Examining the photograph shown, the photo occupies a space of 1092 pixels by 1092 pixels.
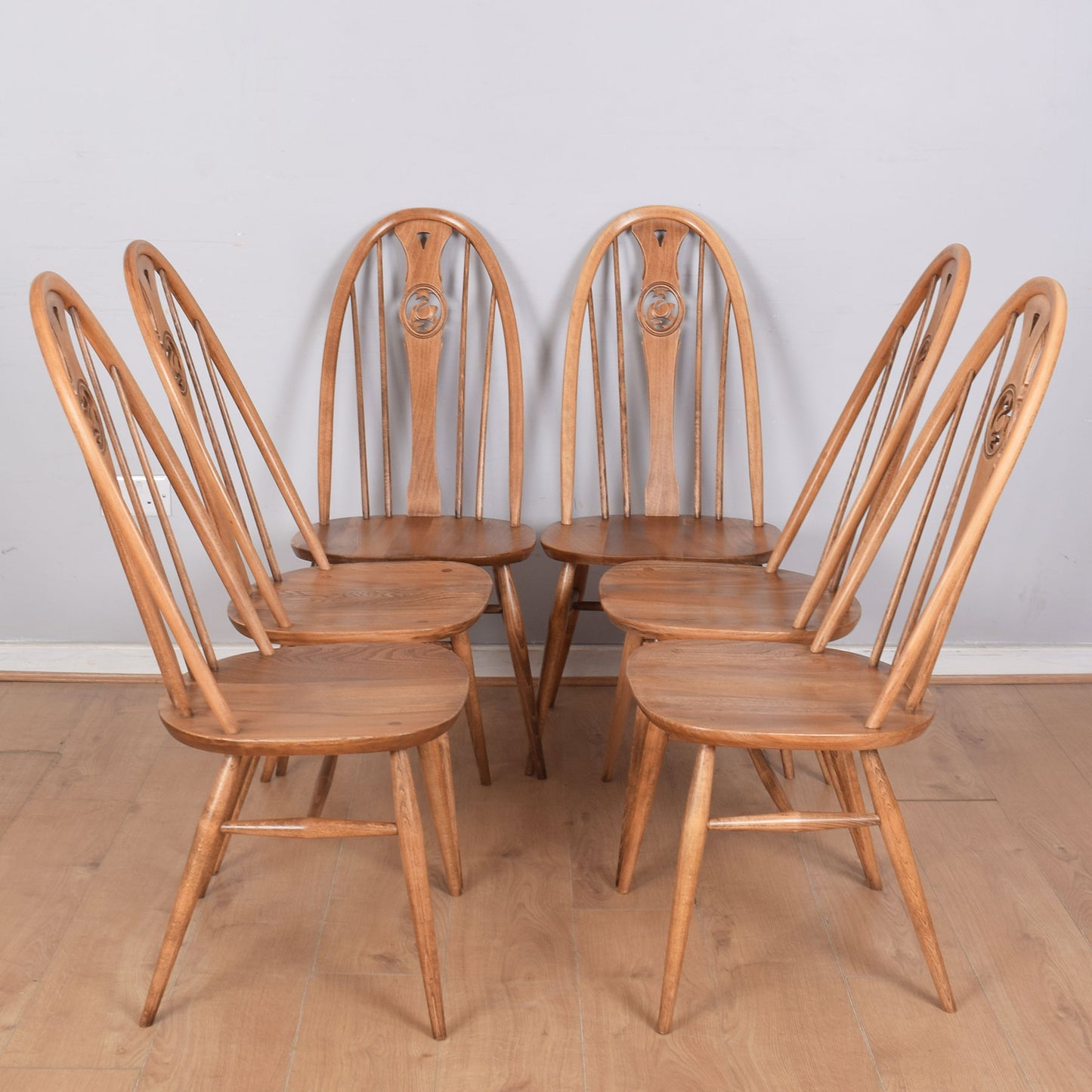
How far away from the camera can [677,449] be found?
6.81 ft

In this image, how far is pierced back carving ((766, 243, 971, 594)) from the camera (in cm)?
146

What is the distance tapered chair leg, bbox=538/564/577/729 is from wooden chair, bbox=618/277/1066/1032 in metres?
0.38

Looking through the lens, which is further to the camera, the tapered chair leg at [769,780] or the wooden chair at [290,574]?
the tapered chair leg at [769,780]

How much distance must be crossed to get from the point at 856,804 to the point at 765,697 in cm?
34

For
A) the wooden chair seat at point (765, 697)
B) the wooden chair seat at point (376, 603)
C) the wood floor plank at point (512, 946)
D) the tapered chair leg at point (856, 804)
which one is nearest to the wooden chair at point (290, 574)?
the wooden chair seat at point (376, 603)

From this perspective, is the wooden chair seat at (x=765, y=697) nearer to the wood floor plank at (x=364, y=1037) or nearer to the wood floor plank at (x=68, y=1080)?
the wood floor plank at (x=364, y=1037)

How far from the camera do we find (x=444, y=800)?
1479 mm

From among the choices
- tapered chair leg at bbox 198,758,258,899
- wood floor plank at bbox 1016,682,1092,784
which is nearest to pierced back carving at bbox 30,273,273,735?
tapered chair leg at bbox 198,758,258,899

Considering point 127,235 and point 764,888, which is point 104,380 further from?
point 764,888

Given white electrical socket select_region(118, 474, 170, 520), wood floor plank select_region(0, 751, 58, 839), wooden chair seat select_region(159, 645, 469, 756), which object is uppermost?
wooden chair seat select_region(159, 645, 469, 756)

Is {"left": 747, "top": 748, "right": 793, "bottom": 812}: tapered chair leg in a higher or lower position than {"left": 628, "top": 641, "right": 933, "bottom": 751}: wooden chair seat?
lower

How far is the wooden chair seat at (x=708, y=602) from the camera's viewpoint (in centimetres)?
152

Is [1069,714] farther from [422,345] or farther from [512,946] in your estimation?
[422,345]

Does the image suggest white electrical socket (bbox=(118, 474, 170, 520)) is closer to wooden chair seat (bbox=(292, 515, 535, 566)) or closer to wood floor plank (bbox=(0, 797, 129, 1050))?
wooden chair seat (bbox=(292, 515, 535, 566))
